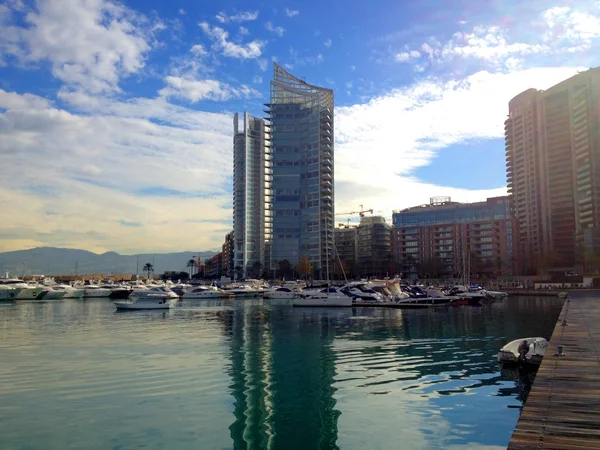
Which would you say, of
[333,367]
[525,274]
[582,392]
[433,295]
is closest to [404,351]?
[333,367]

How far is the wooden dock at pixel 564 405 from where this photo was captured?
1055cm

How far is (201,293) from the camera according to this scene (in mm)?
107438

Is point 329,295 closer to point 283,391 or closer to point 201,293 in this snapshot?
point 201,293

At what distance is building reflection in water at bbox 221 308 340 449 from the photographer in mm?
15820

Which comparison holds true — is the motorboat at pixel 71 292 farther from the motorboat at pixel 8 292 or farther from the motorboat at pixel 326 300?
the motorboat at pixel 326 300

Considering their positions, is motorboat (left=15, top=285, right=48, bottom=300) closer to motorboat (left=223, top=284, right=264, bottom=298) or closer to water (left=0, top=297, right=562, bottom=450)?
motorboat (left=223, top=284, right=264, bottom=298)

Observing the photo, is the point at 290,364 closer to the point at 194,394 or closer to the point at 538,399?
the point at 194,394

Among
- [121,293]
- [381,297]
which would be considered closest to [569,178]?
[381,297]

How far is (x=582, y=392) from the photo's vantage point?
14.5 metres

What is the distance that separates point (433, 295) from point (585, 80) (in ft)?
465

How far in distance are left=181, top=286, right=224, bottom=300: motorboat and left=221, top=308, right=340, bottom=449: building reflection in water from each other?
224 feet

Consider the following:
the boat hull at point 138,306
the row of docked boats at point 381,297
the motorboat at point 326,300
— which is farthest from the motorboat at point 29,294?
the motorboat at point 326,300

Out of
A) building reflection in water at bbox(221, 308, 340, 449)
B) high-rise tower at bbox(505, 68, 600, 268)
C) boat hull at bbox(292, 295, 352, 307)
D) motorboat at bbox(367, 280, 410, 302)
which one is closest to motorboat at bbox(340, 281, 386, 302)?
motorboat at bbox(367, 280, 410, 302)

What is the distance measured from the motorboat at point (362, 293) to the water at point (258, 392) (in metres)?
38.8
